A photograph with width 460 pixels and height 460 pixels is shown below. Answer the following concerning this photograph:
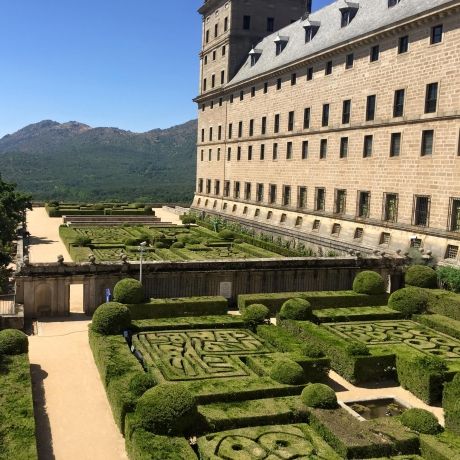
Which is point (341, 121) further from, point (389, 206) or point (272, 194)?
point (272, 194)

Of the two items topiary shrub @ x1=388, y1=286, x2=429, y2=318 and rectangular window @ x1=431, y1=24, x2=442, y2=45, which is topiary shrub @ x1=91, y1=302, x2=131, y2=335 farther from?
rectangular window @ x1=431, y1=24, x2=442, y2=45

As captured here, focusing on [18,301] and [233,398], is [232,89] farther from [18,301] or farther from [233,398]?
[233,398]

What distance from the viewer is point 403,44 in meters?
38.3

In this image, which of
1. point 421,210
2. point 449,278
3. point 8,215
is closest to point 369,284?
point 449,278

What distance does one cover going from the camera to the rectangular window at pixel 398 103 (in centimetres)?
3834

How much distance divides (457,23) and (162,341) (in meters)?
26.6

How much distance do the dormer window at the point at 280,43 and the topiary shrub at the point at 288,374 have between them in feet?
154

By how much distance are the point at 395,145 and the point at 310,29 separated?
65.1 feet

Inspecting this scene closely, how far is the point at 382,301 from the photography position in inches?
1184

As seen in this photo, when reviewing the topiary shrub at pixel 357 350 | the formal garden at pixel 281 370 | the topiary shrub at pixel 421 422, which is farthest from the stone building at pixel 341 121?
the topiary shrub at pixel 421 422

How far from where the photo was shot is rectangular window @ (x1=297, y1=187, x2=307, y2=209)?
50506 mm

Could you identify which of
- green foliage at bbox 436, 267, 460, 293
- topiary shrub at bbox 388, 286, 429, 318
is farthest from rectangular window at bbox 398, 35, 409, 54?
topiary shrub at bbox 388, 286, 429, 318

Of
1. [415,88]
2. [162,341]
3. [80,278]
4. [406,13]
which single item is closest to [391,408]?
[162,341]

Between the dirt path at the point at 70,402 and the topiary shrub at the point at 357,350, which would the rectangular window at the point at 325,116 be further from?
the dirt path at the point at 70,402
